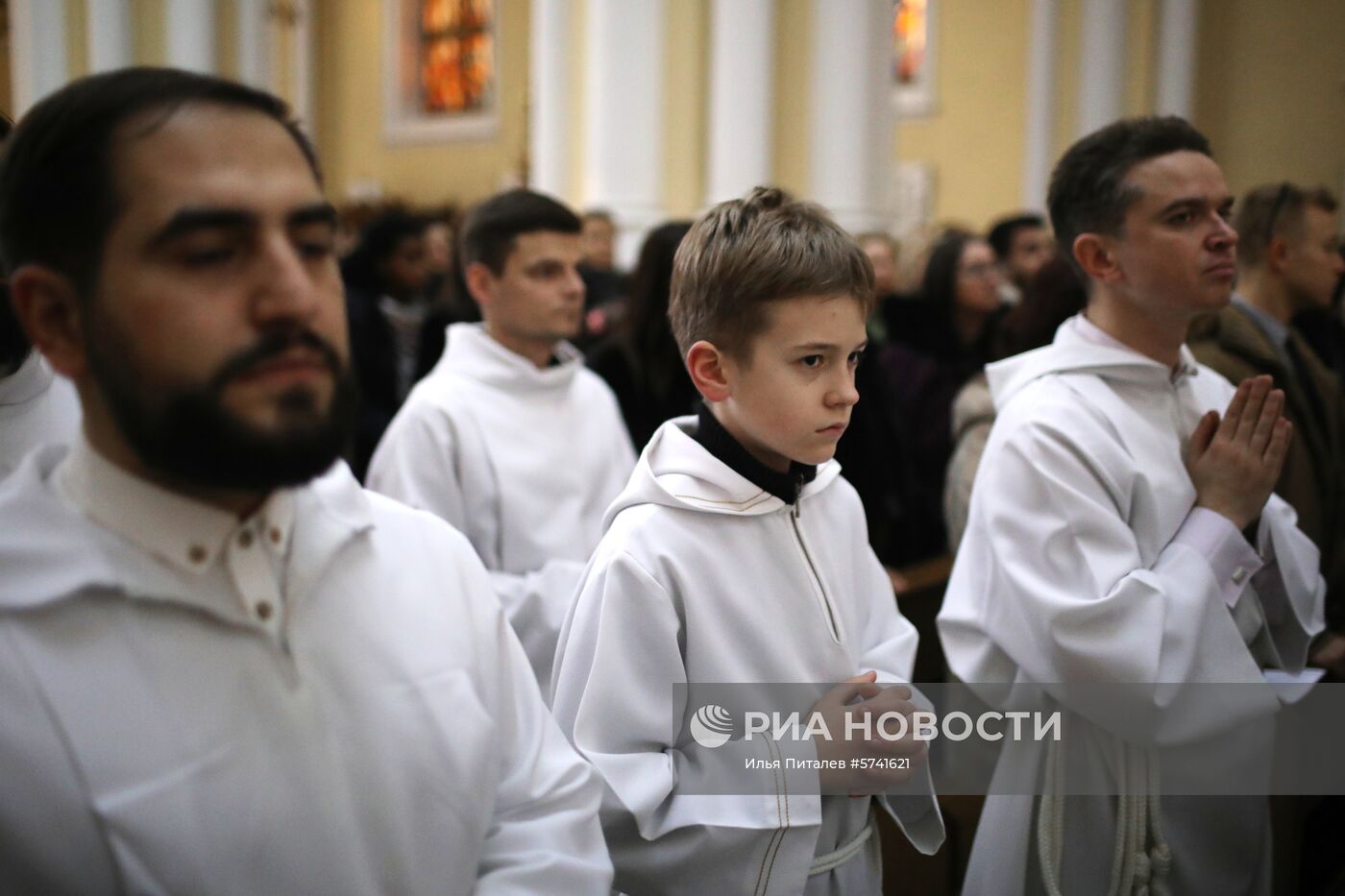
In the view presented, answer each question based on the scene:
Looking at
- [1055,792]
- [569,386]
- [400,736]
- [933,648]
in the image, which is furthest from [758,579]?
[933,648]

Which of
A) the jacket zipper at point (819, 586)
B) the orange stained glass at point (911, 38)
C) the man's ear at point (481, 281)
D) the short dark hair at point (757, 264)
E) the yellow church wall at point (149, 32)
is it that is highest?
the orange stained glass at point (911, 38)

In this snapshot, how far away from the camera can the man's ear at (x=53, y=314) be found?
1.16 metres

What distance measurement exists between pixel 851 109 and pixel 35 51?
4.69m

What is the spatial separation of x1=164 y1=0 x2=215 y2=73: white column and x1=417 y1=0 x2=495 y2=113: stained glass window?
46.2ft

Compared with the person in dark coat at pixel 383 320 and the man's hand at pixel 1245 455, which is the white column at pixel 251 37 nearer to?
the person in dark coat at pixel 383 320

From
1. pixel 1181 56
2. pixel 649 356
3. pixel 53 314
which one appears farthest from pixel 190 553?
pixel 1181 56

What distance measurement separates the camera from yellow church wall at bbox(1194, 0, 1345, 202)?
6.04 m

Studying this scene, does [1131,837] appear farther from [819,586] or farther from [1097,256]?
[1097,256]

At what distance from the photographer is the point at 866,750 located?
1.71 m

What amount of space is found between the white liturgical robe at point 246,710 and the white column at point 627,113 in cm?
636

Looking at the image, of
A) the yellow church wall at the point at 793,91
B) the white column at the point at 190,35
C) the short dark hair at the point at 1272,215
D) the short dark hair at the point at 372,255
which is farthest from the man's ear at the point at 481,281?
the yellow church wall at the point at 793,91

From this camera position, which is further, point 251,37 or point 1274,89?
point 1274,89

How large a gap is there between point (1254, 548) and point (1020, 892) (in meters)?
0.85

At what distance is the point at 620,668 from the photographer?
1.69 m
